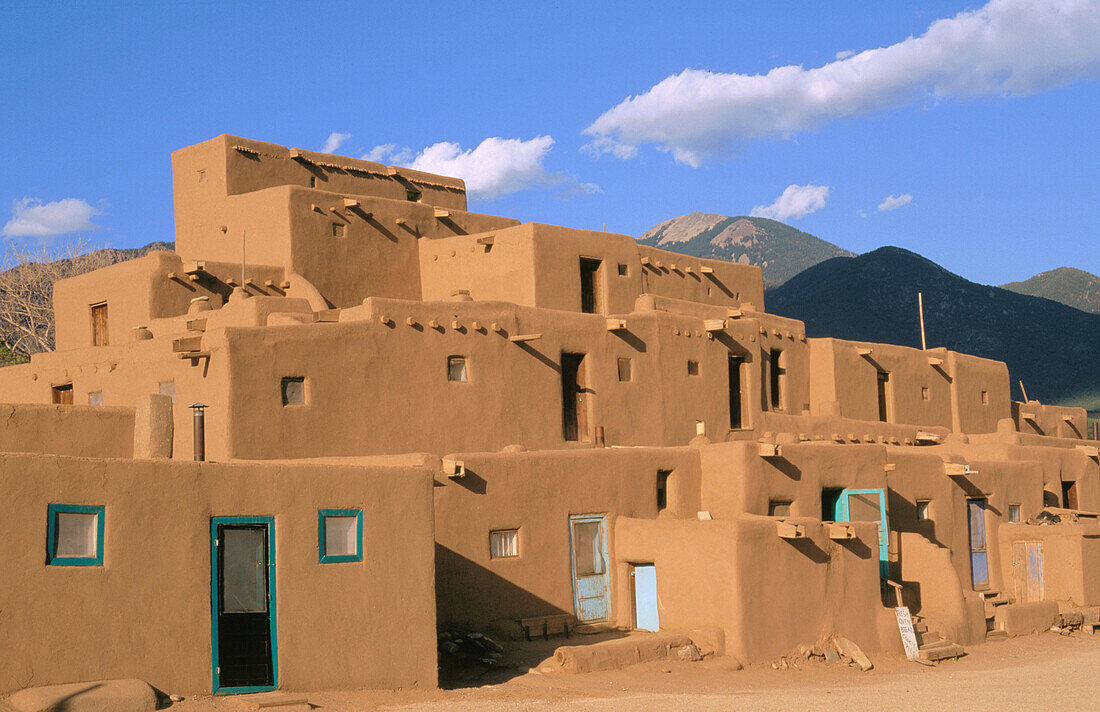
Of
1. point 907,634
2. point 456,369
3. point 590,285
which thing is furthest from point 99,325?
point 907,634

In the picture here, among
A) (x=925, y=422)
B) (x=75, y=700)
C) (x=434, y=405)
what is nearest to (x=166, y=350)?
(x=434, y=405)

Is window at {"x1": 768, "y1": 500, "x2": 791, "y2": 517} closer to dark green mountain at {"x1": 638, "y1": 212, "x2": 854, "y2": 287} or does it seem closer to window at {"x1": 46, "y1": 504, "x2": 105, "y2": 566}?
window at {"x1": 46, "y1": 504, "x2": 105, "y2": 566}

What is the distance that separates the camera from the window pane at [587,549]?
68.2 ft

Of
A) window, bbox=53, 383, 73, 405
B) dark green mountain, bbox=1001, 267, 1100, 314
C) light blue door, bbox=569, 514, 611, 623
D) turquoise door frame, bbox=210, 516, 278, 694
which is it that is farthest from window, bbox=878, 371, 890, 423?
dark green mountain, bbox=1001, 267, 1100, 314

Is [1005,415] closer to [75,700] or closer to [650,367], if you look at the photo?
[650,367]

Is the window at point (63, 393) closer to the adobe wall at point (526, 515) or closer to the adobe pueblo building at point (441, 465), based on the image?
the adobe pueblo building at point (441, 465)

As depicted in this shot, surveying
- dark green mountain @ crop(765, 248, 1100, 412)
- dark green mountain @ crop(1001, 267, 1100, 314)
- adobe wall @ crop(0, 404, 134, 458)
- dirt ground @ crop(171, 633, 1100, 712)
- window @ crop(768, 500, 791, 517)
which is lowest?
dirt ground @ crop(171, 633, 1100, 712)

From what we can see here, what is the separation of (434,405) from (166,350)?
4.92 meters

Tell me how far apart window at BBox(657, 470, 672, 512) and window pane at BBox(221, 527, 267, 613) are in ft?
32.4

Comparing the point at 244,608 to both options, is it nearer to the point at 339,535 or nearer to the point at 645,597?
the point at 339,535

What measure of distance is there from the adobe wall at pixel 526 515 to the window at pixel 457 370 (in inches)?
135

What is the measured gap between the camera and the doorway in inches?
1010

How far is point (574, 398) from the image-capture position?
25844 mm

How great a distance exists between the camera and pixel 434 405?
22781mm
